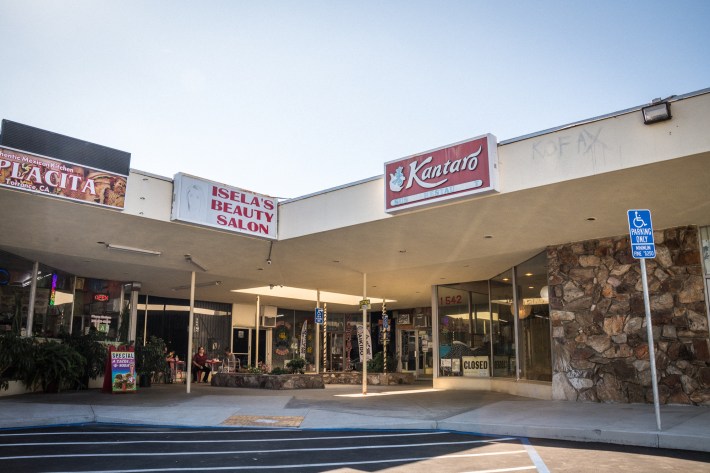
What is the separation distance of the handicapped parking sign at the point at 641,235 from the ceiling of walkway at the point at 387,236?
2.49ft

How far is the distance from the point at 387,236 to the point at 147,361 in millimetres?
10827

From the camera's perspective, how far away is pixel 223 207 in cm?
1285

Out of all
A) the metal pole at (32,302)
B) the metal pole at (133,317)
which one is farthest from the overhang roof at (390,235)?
the metal pole at (133,317)

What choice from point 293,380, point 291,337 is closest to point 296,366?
point 293,380

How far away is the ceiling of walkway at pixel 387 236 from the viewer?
10.0 metres

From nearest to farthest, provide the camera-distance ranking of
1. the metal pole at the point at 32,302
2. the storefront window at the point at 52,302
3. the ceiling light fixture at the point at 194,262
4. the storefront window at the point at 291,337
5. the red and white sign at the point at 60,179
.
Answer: the red and white sign at the point at 60,179
the ceiling light fixture at the point at 194,262
the metal pole at the point at 32,302
the storefront window at the point at 52,302
the storefront window at the point at 291,337

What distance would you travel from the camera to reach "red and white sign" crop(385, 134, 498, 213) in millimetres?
9992

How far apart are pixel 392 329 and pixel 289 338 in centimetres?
553

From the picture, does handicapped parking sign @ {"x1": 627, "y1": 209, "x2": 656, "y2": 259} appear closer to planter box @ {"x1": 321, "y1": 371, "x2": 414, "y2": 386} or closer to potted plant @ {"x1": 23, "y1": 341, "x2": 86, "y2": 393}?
potted plant @ {"x1": 23, "y1": 341, "x2": 86, "y2": 393}

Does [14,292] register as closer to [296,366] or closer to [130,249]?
[130,249]

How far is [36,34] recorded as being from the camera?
12078 mm

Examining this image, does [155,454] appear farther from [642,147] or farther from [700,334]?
[700,334]

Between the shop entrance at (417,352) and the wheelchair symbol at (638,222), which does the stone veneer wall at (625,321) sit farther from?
the shop entrance at (417,352)

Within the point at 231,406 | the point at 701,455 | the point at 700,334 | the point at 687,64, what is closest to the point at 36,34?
the point at 231,406
